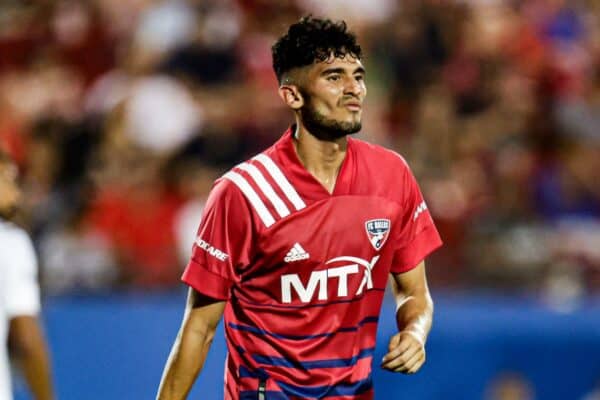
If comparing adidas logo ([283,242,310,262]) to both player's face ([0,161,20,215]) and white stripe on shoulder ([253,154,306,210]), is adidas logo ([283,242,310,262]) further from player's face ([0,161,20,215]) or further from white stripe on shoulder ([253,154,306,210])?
player's face ([0,161,20,215])

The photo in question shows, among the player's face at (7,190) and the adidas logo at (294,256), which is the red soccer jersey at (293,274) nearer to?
the adidas logo at (294,256)

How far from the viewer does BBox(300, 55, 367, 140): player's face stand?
14.8 feet

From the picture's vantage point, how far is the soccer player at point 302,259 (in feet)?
14.8

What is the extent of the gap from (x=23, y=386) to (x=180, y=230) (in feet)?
4.82

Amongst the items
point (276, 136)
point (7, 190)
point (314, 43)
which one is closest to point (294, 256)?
point (314, 43)

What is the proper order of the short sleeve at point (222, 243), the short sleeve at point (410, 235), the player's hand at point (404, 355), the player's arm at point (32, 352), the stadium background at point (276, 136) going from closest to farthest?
the player's hand at point (404, 355)
the short sleeve at point (222, 243)
the short sleeve at point (410, 235)
the player's arm at point (32, 352)
the stadium background at point (276, 136)

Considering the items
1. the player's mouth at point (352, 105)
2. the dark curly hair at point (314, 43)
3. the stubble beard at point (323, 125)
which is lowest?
the stubble beard at point (323, 125)

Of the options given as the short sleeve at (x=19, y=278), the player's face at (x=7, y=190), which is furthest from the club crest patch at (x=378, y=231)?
the player's face at (x=7, y=190)

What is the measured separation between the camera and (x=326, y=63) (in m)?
4.54

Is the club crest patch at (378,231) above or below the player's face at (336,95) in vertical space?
below

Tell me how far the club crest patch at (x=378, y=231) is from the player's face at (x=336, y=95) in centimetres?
34

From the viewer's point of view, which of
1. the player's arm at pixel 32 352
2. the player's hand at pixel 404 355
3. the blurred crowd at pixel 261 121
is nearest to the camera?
the player's hand at pixel 404 355

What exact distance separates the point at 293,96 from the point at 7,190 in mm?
1366

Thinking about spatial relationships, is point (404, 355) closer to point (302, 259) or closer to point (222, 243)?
point (302, 259)
